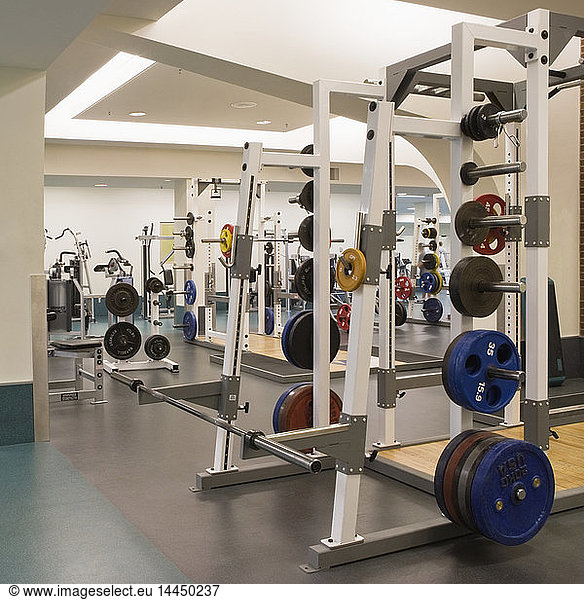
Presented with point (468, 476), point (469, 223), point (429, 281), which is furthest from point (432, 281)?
point (468, 476)

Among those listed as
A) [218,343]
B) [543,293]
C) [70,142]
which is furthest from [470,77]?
[70,142]

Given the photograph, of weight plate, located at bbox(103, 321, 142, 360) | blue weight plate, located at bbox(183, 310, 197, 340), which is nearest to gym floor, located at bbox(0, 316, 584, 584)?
weight plate, located at bbox(103, 321, 142, 360)

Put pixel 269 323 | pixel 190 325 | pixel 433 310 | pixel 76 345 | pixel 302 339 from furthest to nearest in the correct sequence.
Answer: pixel 433 310 < pixel 269 323 < pixel 190 325 < pixel 76 345 < pixel 302 339

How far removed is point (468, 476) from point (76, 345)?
402 centimetres

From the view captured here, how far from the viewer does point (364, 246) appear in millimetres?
2934

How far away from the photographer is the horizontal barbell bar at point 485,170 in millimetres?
3245

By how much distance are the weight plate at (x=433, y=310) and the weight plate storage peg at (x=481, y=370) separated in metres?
9.15

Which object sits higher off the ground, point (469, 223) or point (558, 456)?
point (469, 223)

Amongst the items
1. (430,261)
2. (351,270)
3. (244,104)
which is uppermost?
(244,104)

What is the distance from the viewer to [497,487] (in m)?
2.94

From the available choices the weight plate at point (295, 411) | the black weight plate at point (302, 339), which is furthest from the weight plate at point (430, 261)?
the weight plate at point (295, 411)

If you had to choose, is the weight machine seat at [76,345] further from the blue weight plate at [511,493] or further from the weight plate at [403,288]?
the weight plate at [403,288]

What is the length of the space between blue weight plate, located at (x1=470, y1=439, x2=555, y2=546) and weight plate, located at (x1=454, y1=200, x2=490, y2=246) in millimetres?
911

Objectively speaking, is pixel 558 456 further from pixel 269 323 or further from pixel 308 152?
pixel 269 323
